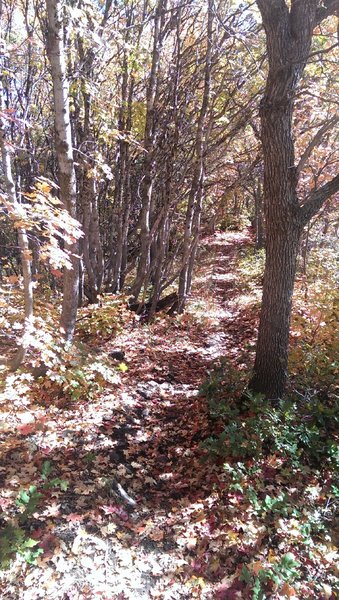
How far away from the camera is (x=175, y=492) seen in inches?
147

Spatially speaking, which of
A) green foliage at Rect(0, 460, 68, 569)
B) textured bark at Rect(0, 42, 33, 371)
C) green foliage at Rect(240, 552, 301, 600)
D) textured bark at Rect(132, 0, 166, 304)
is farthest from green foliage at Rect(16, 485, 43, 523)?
textured bark at Rect(132, 0, 166, 304)

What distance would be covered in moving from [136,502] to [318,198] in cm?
365

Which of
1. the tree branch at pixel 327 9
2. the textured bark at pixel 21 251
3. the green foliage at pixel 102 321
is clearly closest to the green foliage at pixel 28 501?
the textured bark at pixel 21 251

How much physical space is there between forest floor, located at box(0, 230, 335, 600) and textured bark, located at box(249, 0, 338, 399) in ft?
2.61

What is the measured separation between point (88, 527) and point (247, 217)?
87.2 feet

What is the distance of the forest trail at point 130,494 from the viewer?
272cm

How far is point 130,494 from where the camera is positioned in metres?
3.59

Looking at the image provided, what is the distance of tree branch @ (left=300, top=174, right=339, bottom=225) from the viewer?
13.1 ft

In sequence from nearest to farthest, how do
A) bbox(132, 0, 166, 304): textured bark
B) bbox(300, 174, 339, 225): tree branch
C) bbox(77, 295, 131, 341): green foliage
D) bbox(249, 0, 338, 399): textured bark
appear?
bbox(249, 0, 338, 399): textured bark < bbox(300, 174, 339, 225): tree branch < bbox(132, 0, 166, 304): textured bark < bbox(77, 295, 131, 341): green foliage

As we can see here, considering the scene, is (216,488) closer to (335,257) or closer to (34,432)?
(34,432)

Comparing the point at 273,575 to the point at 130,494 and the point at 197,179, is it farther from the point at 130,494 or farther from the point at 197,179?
the point at 197,179

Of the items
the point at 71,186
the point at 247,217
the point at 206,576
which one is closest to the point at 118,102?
A: the point at 71,186

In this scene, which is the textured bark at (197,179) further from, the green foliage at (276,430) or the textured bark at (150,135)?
the green foliage at (276,430)

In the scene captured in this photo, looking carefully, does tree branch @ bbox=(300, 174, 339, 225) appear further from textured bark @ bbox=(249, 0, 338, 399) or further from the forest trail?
the forest trail
